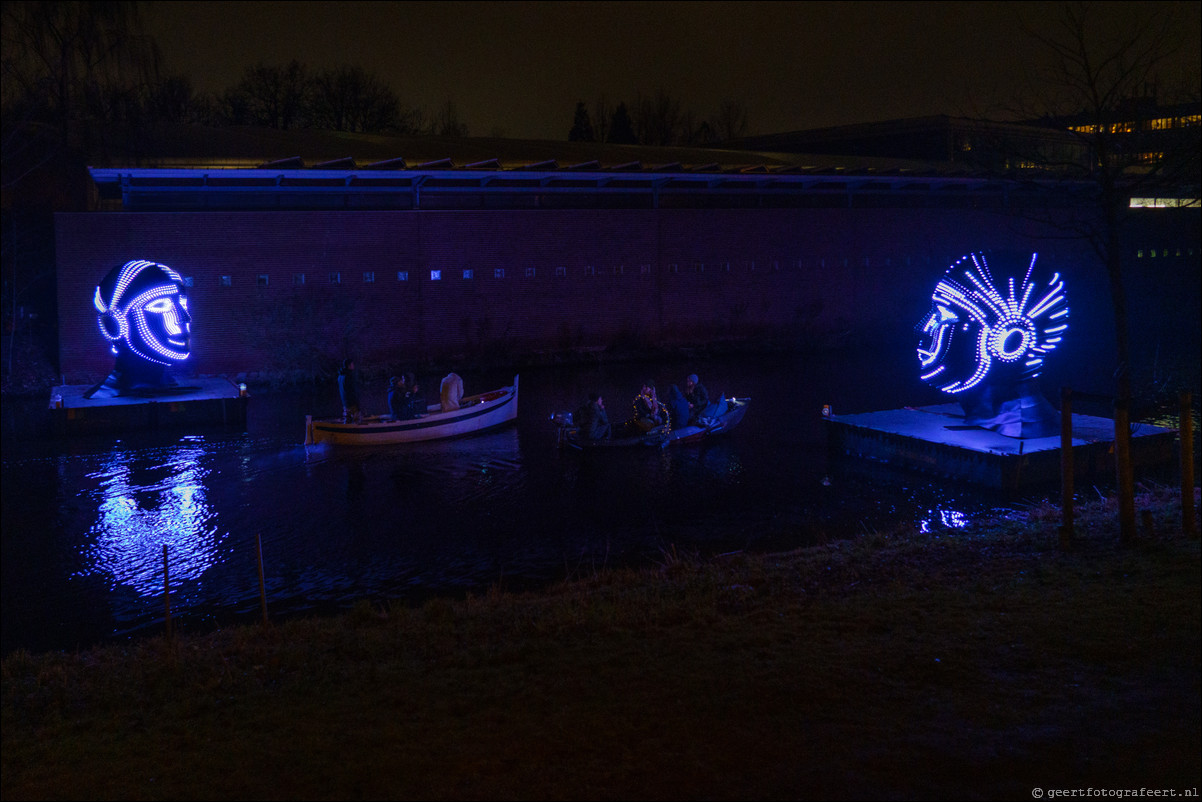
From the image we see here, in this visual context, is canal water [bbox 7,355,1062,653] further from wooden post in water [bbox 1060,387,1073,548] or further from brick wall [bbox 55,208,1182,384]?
brick wall [bbox 55,208,1182,384]

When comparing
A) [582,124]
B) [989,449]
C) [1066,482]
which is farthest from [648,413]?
[582,124]

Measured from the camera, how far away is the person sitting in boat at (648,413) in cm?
2169

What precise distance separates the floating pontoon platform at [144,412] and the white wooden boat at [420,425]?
10.3ft

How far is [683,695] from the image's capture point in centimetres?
672

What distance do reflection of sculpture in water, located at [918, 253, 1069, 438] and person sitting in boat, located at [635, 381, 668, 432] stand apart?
5797 mm

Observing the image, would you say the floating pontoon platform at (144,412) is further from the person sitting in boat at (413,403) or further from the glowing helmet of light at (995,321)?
the glowing helmet of light at (995,321)

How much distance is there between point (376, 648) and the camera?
8578 millimetres

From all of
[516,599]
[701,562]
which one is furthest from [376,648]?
[701,562]

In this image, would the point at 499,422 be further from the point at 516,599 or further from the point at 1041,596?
the point at 1041,596

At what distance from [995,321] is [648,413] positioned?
7329 millimetres

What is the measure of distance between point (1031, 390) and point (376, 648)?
14168mm

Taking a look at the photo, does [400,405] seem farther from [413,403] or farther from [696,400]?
[696,400]

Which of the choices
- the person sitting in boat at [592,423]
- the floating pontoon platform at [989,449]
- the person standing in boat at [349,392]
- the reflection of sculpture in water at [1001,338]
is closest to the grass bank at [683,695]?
the floating pontoon platform at [989,449]

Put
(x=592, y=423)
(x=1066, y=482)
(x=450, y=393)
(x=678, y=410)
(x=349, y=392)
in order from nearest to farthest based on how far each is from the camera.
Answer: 1. (x=1066, y=482)
2. (x=592, y=423)
3. (x=678, y=410)
4. (x=349, y=392)
5. (x=450, y=393)
